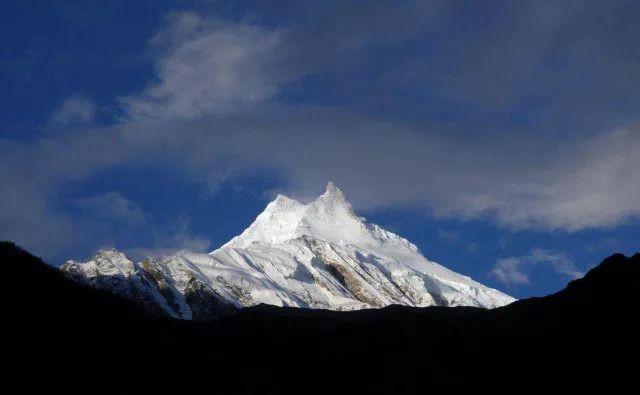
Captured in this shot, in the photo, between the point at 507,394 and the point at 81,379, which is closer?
the point at 81,379

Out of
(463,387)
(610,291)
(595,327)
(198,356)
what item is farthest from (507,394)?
(198,356)

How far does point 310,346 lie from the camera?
118 feet

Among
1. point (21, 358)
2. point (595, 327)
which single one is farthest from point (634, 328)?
point (21, 358)

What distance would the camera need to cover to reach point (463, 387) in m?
32.1

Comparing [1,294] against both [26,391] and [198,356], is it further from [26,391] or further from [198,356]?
[198,356]

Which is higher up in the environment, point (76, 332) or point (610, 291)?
point (610, 291)

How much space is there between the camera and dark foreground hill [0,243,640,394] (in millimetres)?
30250

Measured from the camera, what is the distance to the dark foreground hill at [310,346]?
99.2 ft

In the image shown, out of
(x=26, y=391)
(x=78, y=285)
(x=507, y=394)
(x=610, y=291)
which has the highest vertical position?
(x=610, y=291)

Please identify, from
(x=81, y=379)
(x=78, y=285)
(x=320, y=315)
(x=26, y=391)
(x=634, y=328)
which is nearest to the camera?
(x=26, y=391)

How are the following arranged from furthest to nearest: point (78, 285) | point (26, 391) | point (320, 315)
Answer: point (320, 315)
point (78, 285)
point (26, 391)

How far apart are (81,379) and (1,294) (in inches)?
242

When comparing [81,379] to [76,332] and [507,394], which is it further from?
[507,394]

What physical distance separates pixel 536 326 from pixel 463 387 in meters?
7.62
